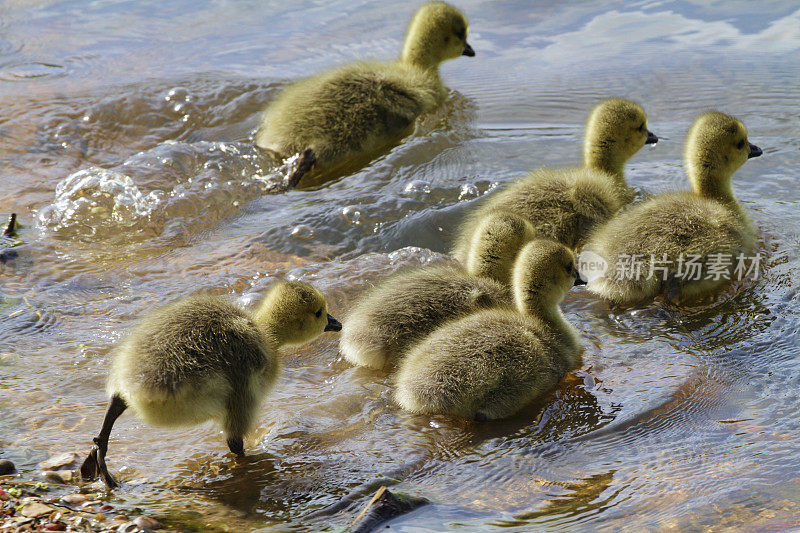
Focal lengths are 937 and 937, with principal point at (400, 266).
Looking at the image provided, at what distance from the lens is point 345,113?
22.4 feet

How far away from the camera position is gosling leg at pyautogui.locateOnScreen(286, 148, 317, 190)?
648 cm

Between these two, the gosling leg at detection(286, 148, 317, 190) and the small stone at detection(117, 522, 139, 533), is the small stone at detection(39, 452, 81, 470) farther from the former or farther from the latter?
the gosling leg at detection(286, 148, 317, 190)

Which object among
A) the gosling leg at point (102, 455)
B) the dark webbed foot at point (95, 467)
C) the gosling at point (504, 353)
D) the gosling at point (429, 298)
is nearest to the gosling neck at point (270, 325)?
the gosling at point (429, 298)

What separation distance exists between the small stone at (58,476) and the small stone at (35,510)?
256mm

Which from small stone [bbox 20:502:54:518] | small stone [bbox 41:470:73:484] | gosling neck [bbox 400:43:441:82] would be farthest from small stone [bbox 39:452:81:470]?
gosling neck [bbox 400:43:441:82]

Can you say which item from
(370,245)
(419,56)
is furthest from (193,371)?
(419,56)

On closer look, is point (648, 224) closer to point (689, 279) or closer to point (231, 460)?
point (689, 279)

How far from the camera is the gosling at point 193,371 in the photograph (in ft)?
11.3

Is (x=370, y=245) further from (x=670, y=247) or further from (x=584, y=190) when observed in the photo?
(x=670, y=247)

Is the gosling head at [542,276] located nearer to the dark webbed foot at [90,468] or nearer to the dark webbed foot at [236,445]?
the dark webbed foot at [236,445]

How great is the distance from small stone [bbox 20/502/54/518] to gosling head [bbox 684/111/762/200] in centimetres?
400

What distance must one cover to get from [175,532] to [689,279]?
3.01 meters

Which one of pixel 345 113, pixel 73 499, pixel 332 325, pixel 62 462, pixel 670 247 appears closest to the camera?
pixel 73 499

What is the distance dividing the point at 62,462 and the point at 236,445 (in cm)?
65
